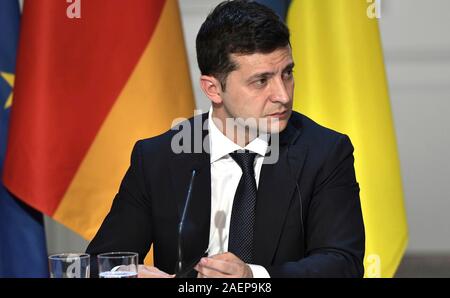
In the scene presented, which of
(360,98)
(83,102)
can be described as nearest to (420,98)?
(360,98)

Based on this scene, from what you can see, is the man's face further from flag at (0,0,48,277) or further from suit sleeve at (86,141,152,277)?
flag at (0,0,48,277)

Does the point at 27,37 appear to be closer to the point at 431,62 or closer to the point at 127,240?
the point at 127,240

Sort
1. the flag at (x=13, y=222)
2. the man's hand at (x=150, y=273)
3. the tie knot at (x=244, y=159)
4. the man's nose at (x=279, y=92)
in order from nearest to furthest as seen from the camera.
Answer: the man's hand at (x=150, y=273), the man's nose at (x=279, y=92), the tie knot at (x=244, y=159), the flag at (x=13, y=222)

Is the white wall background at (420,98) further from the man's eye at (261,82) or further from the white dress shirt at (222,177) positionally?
the man's eye at (261,82)

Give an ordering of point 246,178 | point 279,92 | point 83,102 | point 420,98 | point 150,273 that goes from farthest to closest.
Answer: point 420,98
point 83,102
point 246,178
point 279,92
point 150,273

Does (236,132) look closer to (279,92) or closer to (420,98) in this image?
(279,92)

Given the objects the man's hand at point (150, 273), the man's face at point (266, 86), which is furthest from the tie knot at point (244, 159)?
the man's hand at point (150, 273)

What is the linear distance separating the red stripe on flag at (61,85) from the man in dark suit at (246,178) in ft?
2.66

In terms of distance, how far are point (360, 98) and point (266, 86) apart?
116 centimetres

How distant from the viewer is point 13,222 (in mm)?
2852

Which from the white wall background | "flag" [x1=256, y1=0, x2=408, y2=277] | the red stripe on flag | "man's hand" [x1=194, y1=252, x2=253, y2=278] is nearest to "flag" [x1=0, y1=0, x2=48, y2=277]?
the red stripe on flag

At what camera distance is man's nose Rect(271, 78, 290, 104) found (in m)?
1.74

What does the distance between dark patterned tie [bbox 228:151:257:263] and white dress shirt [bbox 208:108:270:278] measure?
1.5 inches

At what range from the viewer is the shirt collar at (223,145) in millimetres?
1894
